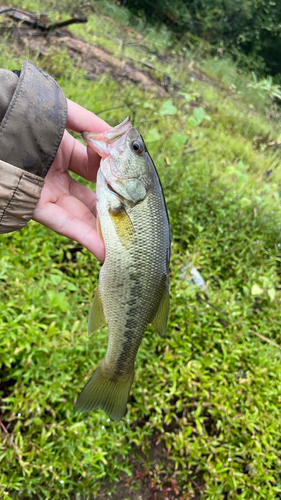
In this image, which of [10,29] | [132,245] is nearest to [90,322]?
[132,245]

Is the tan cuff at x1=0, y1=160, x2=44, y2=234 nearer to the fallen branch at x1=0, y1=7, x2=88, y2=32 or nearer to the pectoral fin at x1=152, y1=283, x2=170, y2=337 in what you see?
the pectoral fin at x1=152, y1=283, x2=170, y2=337

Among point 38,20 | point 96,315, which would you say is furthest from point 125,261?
point 38,20

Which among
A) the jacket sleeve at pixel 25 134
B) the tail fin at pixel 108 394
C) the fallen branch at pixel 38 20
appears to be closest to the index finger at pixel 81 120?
the jacket sleeve at pixel 25 134

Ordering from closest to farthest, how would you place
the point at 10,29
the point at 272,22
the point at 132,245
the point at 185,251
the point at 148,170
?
the point at 132,245
the point at 148,170
the point at 185,251
the point at 10,29
the point at 272,22

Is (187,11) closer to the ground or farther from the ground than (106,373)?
farther from the ground

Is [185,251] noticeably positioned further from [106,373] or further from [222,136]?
[222,136]

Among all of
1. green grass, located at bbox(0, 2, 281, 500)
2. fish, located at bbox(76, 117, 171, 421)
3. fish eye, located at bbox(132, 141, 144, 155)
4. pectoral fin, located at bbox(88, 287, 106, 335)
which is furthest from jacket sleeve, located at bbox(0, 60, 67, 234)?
green grass, located at bbox(0, 2, 281, 500)

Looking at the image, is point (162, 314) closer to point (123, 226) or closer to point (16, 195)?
point (123, 226)
